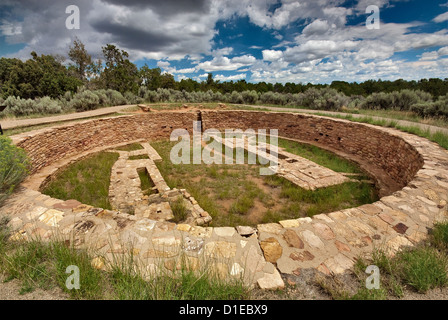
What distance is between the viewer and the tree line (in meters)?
21.3

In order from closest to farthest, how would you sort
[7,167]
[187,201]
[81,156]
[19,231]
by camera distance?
[19,231] → [7,167] → [187,201] → [81,156]

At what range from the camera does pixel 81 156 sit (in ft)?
26.3

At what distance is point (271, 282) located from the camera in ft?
6.87

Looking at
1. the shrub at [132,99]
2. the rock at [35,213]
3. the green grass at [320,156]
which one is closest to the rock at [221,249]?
the rock at [35,213]

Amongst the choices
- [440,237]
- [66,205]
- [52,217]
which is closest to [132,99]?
[66,205]

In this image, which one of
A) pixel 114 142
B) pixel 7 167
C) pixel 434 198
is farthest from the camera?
pixel 114 142

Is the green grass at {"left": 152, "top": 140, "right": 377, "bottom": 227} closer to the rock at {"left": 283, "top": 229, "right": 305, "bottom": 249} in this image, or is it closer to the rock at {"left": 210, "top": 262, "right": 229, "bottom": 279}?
the rock at {"left": 283, "top": 229, "right": 305, "bottom": 249}

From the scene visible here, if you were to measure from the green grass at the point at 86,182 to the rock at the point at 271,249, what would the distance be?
3.81 m

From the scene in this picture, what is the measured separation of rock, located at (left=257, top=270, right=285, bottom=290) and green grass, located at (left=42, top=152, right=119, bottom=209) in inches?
158

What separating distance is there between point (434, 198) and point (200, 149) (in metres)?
7.57

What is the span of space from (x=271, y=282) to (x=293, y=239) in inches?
31.4
